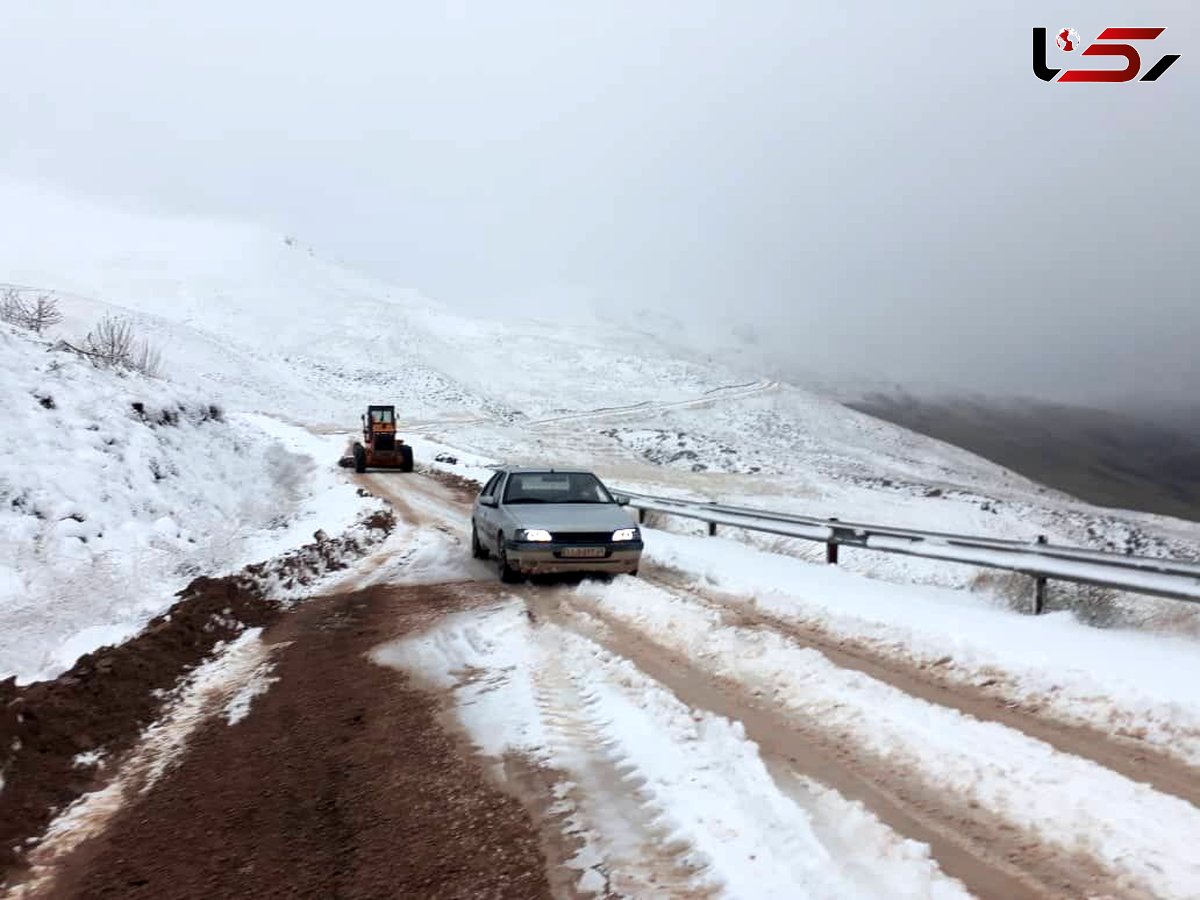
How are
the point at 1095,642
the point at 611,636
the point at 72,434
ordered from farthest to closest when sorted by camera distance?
the point at 72,434 < the point at 611,636 < the point at 1095,642

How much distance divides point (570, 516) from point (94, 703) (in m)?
5.83

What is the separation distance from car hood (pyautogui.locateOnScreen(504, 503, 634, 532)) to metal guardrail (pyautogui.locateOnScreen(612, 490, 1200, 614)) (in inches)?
133

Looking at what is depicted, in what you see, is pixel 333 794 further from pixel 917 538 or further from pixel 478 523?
pixel 917 538

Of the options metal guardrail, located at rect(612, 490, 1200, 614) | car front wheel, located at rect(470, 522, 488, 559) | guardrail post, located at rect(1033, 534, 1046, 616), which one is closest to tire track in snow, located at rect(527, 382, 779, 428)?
car front wheel, located at rect(470, 522, 488, 559)

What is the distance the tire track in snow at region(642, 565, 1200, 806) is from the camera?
162 inches

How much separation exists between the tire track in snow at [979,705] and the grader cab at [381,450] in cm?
2199

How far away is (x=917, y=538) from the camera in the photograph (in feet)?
36.3

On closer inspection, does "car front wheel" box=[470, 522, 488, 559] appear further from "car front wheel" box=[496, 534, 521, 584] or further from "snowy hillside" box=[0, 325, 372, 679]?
"snowy hillside" box=[0, 325, 372, 679]

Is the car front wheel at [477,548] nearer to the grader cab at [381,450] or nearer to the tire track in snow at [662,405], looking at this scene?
the grader cab at [381,450]

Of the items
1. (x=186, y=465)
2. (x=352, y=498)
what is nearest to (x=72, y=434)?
(x=186, y=465)

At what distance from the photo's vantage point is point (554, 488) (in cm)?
1144

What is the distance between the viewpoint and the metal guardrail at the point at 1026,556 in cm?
709

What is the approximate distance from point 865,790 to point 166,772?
391 centimetres

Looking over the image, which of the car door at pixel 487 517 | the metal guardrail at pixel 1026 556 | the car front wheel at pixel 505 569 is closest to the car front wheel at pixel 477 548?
the car door at pixel 487 517
